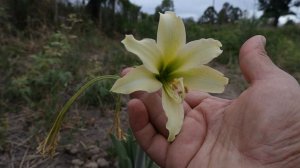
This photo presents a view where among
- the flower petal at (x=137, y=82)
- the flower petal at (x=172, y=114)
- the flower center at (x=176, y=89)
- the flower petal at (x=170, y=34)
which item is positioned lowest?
the flower petal at (x=172, y=114)

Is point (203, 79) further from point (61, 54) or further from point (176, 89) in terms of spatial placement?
point (61, 54)

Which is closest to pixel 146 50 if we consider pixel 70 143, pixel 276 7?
pixel 70 143

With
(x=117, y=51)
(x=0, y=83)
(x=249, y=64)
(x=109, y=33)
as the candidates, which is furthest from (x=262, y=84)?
A: (x=109, y=33)

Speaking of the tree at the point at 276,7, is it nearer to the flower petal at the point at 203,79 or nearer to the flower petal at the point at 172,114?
the flower petal at the point at 203,79

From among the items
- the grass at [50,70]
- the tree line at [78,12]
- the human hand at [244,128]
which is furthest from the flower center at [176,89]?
the tree line at [78,12]

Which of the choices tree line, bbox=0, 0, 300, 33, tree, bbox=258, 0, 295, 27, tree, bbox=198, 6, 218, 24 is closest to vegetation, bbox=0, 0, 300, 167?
tree line, bbox=0, 0, 300, 33

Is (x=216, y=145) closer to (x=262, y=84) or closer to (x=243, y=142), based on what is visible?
(x=243, y=142)

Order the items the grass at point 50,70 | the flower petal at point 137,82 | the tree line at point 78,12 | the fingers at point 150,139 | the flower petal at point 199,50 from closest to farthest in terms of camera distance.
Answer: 1. the flower petal at point 137,82
2. the flower petal at point 199,50
3. the fingers at point 150,139
4. the grass at point 50,70
5. the tree line at point 78,12
